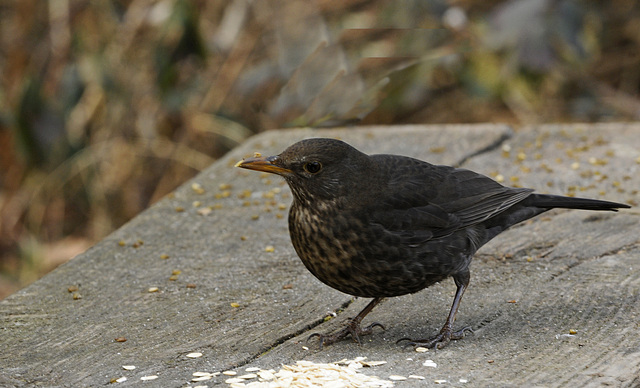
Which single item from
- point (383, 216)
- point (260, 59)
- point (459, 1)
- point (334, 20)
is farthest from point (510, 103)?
point (383, 216)

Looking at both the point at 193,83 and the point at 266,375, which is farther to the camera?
the point at 193,83

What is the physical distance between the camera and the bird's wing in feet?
10.4

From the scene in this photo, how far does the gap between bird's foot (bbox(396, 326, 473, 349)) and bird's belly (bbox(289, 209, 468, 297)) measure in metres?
0.20

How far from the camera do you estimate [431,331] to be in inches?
123

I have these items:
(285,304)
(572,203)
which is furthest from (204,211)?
(572,203)

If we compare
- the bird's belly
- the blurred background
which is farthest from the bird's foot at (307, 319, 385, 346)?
the blurred background

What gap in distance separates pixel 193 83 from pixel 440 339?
5.17 metres

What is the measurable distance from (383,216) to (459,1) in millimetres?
4891

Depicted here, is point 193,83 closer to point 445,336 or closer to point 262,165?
point 262,165

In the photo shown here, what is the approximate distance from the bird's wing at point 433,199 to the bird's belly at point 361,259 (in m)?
0.09

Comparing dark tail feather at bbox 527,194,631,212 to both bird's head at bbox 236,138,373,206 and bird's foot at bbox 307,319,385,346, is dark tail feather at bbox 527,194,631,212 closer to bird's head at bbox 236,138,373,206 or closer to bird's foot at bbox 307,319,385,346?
bird's head at bbox 236,138,373,206

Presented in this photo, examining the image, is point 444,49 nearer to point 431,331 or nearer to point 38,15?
point 38,15

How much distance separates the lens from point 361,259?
3020 mm

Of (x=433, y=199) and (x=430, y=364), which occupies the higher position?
(x=433, y=199)
